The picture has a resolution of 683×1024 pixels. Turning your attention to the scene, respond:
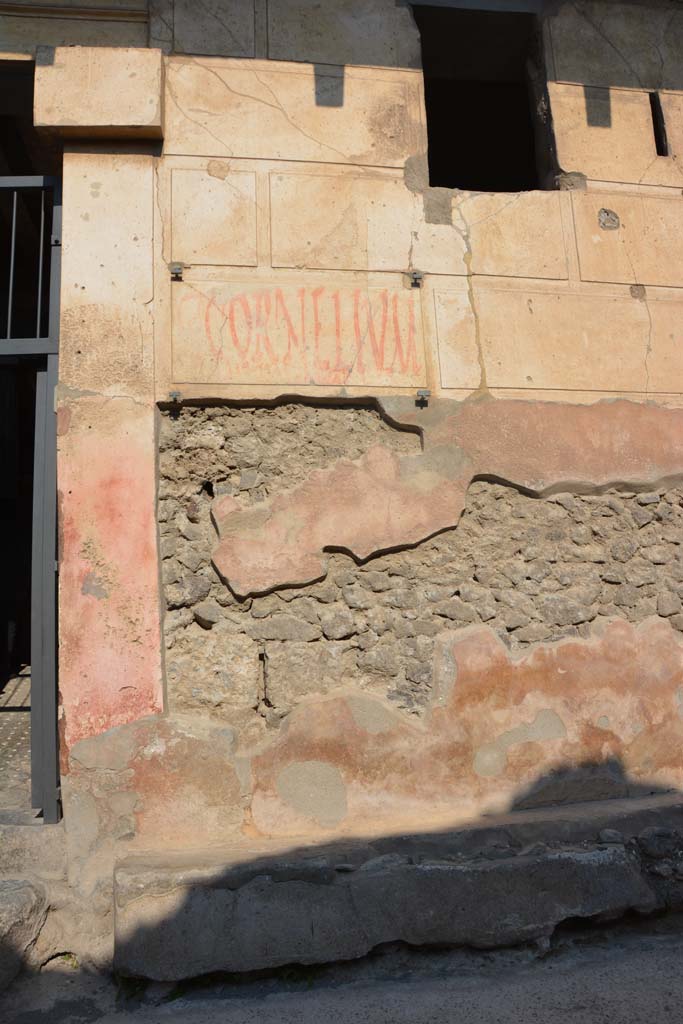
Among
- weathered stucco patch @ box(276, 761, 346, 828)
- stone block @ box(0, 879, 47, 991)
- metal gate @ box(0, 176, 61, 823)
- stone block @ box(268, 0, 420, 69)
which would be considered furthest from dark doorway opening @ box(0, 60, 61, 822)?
stone block @ box(268, 0, 420, 69)

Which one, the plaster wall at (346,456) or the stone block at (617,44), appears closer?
the plaster wall at (346,456)

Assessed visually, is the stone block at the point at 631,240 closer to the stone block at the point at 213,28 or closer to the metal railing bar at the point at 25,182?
the stone block at the point at 213,28

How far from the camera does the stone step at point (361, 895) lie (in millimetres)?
2146

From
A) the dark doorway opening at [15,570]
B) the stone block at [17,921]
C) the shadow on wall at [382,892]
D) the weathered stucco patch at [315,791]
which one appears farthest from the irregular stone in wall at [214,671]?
the dark doorway opening at [15,570]

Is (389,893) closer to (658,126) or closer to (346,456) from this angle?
(346,456)

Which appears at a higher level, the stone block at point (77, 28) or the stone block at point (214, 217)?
the stone block at point (77, 28)

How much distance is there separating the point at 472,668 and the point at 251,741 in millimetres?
819

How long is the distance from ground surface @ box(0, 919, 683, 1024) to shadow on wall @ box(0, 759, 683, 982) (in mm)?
60

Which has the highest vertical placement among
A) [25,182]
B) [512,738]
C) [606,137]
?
[606,137]

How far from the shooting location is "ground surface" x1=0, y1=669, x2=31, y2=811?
9.57 feet

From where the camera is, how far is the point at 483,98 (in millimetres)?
4371

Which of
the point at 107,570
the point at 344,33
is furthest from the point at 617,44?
the point at 107,570

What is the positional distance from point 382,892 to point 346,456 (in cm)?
145

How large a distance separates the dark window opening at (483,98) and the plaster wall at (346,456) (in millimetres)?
367
